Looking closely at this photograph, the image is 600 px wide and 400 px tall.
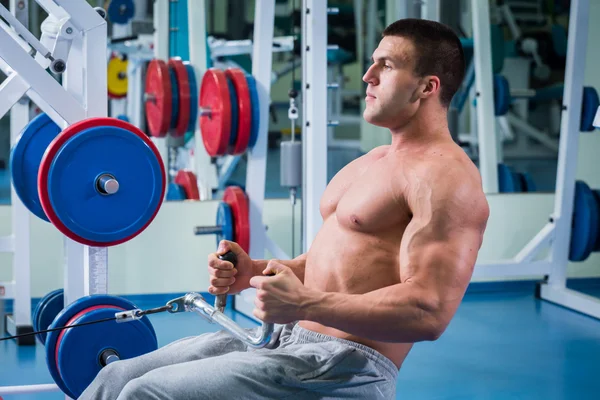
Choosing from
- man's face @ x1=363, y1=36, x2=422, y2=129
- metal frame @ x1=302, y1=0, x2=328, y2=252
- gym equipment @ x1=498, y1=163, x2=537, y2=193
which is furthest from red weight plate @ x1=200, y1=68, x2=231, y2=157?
man's face @ x1=363, y1=36, x2=422, y2=129

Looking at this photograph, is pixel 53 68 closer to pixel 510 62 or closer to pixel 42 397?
pixel 42 397

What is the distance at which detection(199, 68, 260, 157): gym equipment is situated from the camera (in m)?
3.59

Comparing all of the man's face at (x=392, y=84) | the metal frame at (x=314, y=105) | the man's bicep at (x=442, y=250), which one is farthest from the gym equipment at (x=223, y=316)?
the metal frame at (x=314, y=105)

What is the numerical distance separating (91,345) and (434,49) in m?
1.30

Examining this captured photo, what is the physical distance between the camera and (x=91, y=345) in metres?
2.30

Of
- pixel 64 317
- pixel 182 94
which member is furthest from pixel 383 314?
pixel 182 94

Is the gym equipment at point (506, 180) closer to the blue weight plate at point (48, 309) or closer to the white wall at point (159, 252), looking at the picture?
the white wall at point (159, 252)

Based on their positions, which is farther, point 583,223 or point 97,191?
point 583,223

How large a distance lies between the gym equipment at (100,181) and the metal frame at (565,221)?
234 cm

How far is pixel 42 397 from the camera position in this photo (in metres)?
2.78

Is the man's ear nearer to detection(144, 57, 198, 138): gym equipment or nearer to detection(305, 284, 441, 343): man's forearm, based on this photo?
detection(305, 284, 441, 343): man's forearm

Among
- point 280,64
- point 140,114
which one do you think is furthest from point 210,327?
point 280,64

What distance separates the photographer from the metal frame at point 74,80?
7.52 ft

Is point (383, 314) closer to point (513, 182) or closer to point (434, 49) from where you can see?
point (434, 49)
